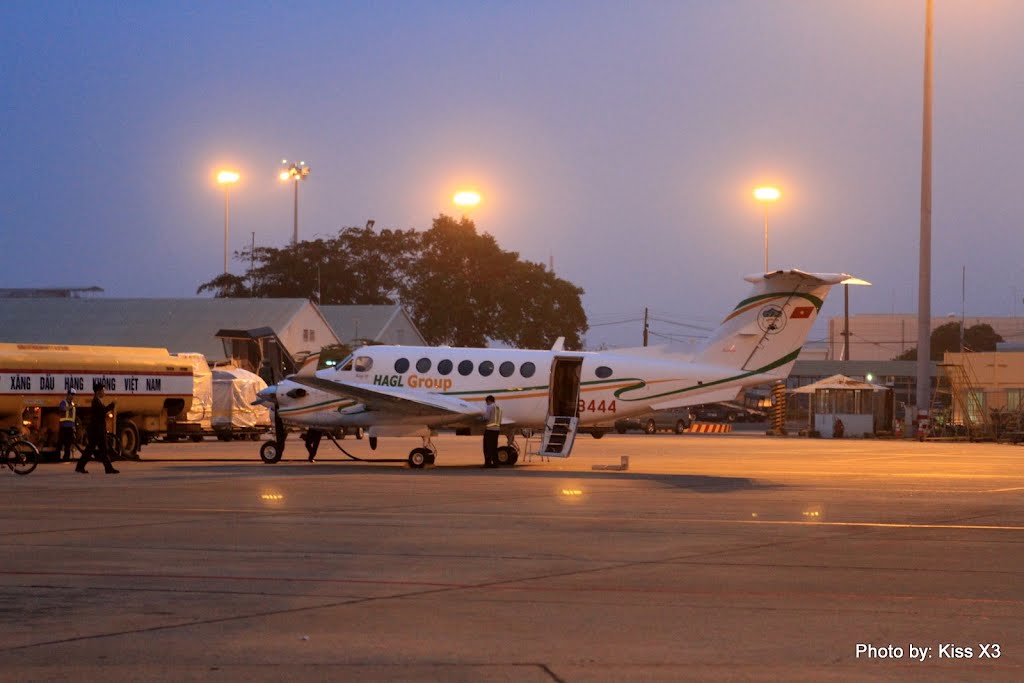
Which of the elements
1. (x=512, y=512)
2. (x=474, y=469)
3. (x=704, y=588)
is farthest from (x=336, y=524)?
(x=474, y=469)

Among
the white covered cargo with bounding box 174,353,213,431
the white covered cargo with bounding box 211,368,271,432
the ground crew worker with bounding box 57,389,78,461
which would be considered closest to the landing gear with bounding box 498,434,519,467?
the ground crew worker with bounding box 57,389,78,461

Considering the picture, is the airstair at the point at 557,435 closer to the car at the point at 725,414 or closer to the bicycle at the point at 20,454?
the bicycle at the point at 20,454

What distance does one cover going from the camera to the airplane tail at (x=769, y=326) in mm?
28125

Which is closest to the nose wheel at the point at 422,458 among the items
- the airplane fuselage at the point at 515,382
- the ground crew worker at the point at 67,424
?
the airplane fuselage at the point at 515,382

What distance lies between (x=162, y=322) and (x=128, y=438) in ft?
132

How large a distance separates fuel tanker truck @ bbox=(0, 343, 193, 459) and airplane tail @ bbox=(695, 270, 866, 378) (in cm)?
1497

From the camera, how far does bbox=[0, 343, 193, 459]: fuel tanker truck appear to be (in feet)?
98.6

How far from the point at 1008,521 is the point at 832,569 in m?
6.01

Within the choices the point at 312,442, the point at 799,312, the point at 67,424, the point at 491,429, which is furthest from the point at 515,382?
the point at 67,424

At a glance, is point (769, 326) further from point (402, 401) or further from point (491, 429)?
point (402, 401)

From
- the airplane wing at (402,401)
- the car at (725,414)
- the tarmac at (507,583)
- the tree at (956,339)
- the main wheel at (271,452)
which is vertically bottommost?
the car at (725,414)

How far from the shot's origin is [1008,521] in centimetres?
1692

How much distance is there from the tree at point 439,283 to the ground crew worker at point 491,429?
56760 mm

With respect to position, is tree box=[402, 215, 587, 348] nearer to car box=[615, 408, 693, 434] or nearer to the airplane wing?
car box=[615, 408, 693, 434]
